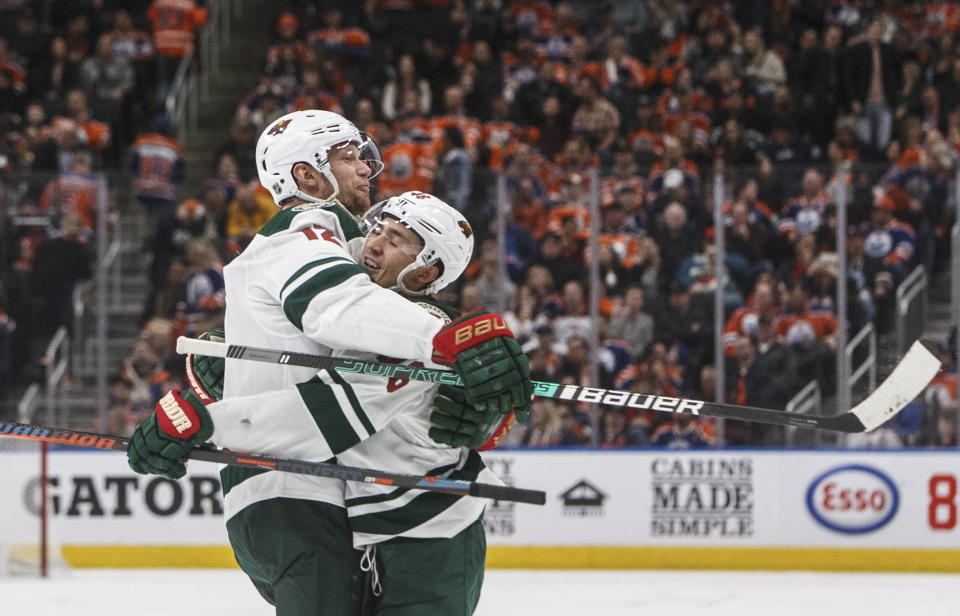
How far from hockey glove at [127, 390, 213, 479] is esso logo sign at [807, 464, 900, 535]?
4.97 m

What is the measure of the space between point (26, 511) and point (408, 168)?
2.51m

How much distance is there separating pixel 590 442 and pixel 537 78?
132 inches

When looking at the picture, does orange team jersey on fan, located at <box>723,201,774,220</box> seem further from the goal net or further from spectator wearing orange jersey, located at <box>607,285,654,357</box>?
the goal net

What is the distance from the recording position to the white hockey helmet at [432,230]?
2684 millimetres

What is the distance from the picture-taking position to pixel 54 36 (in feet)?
38.9

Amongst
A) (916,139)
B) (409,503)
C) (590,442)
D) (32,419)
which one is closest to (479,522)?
(409,503)

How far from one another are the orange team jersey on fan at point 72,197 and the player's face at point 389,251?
5.17m

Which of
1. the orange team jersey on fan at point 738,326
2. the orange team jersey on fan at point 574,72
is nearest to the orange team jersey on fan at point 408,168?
the orange team jersey on fan at point 738,326

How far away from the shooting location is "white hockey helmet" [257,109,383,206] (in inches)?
109

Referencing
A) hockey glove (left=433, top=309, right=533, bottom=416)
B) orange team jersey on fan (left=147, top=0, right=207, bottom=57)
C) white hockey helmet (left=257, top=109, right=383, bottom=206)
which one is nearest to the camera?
hockey glove (left=433, top=309, right=533, bottom=416)

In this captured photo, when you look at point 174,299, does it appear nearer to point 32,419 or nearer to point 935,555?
point 32,419

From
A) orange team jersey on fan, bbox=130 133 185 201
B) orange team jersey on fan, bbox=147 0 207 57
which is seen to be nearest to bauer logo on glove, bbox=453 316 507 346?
orange team jersey on fan, bbox=130 133 185 201

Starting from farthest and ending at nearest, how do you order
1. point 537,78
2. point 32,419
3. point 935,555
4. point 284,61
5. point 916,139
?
point 284,61, point 537,78, point 916,139, point 32,419, point 935,555

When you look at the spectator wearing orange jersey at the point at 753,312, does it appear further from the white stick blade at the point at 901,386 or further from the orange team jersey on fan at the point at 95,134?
the orange team jersey on fan at the point at 95,134
